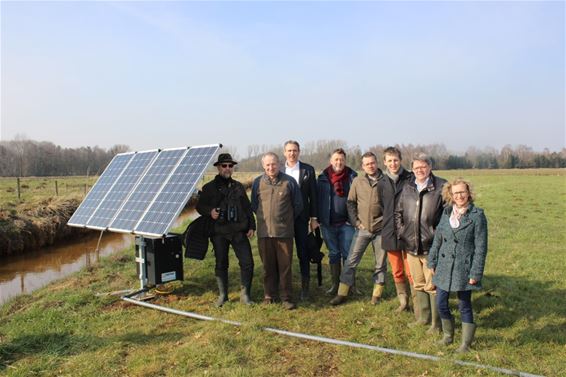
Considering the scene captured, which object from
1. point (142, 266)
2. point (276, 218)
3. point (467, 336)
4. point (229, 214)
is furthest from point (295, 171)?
point (467, 336)

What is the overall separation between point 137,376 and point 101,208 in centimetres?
426

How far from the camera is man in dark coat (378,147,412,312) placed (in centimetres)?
551

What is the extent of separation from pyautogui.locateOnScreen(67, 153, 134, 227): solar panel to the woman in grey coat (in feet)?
20.6

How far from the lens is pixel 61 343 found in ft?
17.0

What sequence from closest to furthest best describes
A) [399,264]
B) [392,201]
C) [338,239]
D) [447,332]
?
[447,332]
[392,201]
[399,264]
[338,239]

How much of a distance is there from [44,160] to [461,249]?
71.1 meters

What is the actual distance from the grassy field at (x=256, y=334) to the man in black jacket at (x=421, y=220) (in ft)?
1.77

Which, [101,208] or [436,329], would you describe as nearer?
[436,329]

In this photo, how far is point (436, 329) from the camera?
514 centimetres

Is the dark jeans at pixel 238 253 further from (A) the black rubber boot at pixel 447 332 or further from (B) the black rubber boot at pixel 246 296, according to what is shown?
(A) the black rubber boot at pixel 447 332

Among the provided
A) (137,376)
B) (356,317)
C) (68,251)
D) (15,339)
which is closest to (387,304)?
(356,317)

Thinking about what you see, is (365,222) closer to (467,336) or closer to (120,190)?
(467,336)

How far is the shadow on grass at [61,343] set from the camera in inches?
193

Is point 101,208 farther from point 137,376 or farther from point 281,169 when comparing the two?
point 137,376
